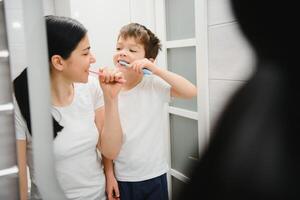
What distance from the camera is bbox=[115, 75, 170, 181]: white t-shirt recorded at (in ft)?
2.05

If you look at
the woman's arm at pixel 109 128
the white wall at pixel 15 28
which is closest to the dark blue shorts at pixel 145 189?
the woman's arm at pixel 109 128

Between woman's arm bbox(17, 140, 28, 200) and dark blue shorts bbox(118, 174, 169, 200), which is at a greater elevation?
woman's arm bbox(17, 140, 28, 200)

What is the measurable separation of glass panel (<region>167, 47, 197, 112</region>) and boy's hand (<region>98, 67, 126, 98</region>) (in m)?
0.35

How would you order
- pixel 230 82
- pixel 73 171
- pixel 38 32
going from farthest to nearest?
1. pixel 230 82
2. pixel 73 171
3. pixel 38 32

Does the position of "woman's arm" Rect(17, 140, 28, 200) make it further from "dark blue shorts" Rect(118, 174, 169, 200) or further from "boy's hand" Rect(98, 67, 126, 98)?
"dark blue shorts" Rect(118, 174, 169, 200)

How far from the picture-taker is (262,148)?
1.24ft

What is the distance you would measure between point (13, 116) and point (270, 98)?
359 millimetres

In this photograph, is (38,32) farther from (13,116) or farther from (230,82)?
(230,82)

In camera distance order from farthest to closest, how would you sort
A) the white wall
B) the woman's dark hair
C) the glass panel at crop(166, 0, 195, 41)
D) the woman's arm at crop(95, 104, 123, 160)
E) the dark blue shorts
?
the glass panel at crop(166, 0, 195, 41)
the dark blue shorts
the woman's arm at crop(95, 104, 123, 160)
the woman's dark hair
the white wall

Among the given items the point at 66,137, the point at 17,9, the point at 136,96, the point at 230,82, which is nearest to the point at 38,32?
the point at 17,9

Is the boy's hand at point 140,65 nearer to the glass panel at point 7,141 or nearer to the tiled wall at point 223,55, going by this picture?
the tiled wall at point 223,55

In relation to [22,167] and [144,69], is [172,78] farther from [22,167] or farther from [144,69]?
[22,167]

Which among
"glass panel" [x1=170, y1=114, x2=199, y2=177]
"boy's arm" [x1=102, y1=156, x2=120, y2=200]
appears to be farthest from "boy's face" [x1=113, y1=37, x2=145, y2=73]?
"glass panel" [x1=170, y1=114, x2=199, y2=177]

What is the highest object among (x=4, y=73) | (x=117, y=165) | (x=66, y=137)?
(x=4, y=73)
